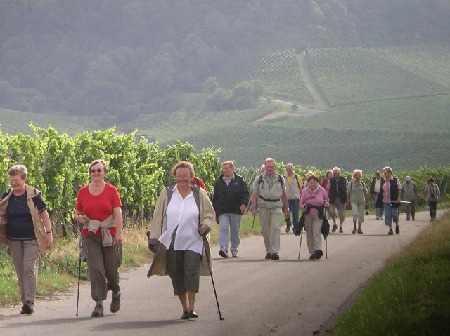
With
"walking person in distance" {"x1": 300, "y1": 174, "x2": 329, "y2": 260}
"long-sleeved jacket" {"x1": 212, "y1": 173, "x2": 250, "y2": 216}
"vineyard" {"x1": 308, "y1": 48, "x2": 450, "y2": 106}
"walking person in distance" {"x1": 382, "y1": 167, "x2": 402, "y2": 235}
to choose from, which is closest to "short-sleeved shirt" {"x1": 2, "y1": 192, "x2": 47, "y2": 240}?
"long-sleeved jacket" {"x1": 212, "y1": 173, "x2": 250, "y2": 216}

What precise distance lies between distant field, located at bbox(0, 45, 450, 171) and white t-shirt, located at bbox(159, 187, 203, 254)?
323 ft

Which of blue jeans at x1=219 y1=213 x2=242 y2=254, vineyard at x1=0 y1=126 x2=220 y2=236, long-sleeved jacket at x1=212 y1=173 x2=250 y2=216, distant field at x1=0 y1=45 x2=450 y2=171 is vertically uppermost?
distant field at x1=0 y1=45 x2=450 y2=171

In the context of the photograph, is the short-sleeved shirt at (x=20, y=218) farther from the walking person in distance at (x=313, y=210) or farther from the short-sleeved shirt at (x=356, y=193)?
the short-sleeved shirt at (x=356, y=193)

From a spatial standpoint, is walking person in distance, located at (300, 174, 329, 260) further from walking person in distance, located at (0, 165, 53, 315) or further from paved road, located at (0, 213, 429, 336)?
walking person in distance, located at (0, 165, 53, 315)

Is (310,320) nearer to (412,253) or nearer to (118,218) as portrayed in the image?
(118,218)

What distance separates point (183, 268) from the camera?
11734 mm

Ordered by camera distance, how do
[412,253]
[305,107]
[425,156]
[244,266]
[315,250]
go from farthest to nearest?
[305,107], [425,156], [315,250], [244,266], [412,253]

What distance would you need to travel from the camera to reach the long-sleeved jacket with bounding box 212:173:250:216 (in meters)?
20.4

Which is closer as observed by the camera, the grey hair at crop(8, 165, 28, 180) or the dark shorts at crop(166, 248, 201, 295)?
the dark shorts at crop(166, 248, 201, 295)

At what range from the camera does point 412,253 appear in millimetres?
15906

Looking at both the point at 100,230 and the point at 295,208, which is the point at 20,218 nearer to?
the point at 100,230

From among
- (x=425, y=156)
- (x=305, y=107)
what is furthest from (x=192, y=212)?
(x=305, y=107)

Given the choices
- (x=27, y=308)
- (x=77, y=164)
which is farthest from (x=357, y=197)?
(x=27, y=308)

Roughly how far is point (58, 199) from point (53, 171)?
0.61 metres
